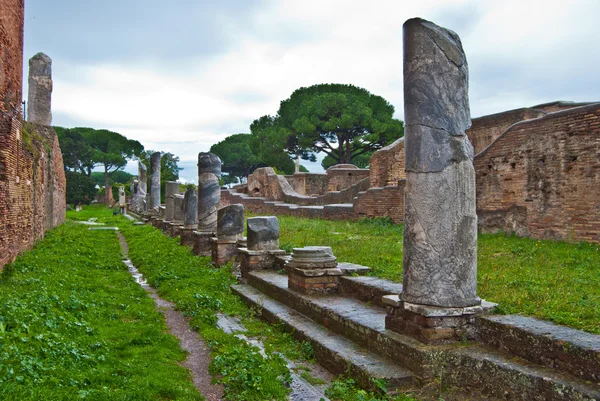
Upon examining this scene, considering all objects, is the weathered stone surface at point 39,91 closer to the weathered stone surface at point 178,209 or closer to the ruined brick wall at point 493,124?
the weathered stone surface at point 178,209

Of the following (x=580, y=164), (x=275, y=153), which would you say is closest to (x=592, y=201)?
(x=580, y=164)

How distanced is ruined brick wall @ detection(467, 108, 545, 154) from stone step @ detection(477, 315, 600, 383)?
13.1 m

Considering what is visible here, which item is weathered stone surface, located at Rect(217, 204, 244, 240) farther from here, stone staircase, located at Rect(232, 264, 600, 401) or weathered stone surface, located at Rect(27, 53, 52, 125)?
weathered stone surface, located at Rect(27, 53, 52, 125)

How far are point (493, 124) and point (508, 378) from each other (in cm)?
1478

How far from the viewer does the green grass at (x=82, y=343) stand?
3734 mm

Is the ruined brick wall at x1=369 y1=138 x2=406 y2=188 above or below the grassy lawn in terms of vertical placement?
above

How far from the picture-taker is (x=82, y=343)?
4.91m

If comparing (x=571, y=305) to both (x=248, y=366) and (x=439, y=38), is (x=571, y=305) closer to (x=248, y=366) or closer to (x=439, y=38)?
(x=439, y=38)

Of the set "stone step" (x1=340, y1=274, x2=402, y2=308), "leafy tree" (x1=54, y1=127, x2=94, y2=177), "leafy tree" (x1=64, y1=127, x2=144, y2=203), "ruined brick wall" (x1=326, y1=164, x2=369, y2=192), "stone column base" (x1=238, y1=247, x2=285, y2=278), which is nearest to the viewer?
"stone step" (x1=340, y1=274, x2=402, y2=308)

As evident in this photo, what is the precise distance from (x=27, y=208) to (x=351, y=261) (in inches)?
315

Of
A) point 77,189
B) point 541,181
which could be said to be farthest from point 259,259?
point 77,189

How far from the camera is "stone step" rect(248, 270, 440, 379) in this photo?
4031 millimetres

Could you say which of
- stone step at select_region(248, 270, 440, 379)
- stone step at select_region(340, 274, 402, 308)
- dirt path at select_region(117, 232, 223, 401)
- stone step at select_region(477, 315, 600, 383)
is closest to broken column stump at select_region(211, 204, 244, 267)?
dirt path at select_region(117, 232, 223, 401)

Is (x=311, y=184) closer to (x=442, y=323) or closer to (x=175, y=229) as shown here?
(x=175, y=229)
